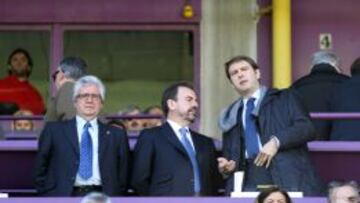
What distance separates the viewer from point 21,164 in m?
11.0

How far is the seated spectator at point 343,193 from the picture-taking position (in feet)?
31.3

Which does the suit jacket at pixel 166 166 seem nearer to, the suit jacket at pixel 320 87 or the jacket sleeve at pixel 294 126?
the jacket sleeve at pixel 294 126

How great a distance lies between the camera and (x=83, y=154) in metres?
10.1

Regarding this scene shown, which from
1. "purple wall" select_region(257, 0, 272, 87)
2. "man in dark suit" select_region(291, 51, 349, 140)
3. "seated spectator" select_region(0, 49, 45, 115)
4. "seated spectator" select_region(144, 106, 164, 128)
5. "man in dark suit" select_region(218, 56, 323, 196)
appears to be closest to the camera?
"man in dark suit" select_region(218, 56, 323, 196)

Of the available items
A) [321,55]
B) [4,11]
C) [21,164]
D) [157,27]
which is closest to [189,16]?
[157,27]

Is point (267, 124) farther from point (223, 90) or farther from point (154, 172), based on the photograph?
point (223, 90)

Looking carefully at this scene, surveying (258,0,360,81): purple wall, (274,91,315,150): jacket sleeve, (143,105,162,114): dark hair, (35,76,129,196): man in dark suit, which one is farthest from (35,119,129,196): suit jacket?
(258,0,360,81): purple wall

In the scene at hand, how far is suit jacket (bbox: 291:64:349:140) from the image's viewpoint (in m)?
12.2

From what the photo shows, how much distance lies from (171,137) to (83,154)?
653 millimetres

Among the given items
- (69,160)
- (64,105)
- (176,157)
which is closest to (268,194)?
(176,157)

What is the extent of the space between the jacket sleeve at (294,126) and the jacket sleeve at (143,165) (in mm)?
965

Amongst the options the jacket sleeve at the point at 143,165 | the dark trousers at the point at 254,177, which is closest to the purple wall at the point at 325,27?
the jacket sleeve at the point at 143,165

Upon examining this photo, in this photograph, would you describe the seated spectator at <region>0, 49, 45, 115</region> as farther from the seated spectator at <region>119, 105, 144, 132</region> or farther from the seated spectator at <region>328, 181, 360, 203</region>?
the seated spectator at <region>328, 181, 360, 203</region>

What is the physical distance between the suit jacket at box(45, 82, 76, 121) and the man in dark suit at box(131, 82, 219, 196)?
96 cm
